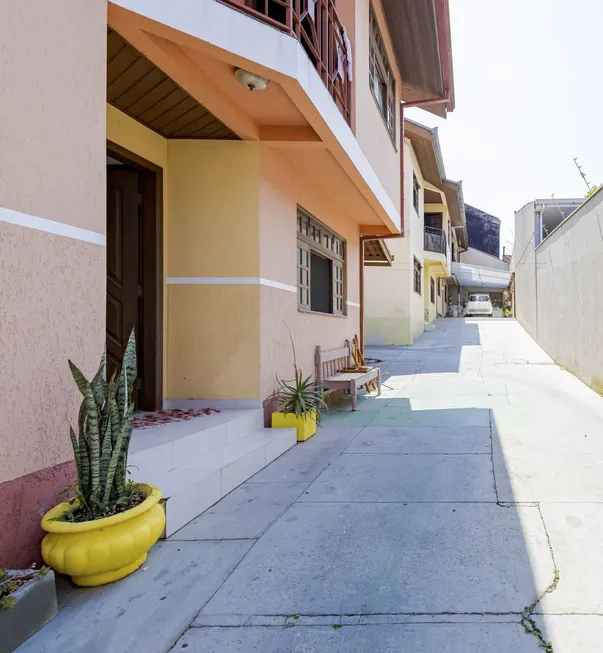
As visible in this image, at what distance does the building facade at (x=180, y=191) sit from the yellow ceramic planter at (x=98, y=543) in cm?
24

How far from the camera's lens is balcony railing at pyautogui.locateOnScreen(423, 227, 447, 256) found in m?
22.6

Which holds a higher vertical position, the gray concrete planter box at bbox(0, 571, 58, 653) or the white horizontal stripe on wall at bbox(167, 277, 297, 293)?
the white horizontal stripe on wall at bbox(167, 277, 297, 293)

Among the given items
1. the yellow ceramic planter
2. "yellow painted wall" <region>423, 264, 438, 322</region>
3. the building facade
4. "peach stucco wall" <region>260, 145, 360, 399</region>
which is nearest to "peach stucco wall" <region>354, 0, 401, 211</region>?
the building facade

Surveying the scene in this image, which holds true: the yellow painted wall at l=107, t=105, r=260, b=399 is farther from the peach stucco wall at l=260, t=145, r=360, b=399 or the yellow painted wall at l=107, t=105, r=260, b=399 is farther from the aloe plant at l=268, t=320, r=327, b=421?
the aloe plant at l=268, t=320, r=327, b=421

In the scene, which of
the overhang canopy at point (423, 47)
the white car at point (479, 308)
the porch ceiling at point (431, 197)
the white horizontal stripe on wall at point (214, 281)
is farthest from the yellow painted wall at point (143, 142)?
the white car at point (479, 308)

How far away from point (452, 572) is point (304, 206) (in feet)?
18.3

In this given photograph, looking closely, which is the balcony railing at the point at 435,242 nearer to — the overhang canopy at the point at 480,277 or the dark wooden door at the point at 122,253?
the overhang canopy at the point at 480,277

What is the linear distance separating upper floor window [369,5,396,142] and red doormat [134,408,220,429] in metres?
5.88

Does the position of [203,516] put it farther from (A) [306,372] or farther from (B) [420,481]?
(A) [306,372]

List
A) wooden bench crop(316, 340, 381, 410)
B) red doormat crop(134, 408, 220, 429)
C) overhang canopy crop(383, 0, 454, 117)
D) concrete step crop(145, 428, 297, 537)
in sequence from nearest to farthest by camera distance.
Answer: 1. concrete step crop(145, 428, 297, 537)
2. red doormat crop(134, 408, 220, 429)
3. wooden bench crop(316, 340, 381, 410)
4. overhang canopy crop(383, 0, 454, 117)

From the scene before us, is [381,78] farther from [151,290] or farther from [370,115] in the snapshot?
[151,290]

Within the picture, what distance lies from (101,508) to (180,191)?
395 cm

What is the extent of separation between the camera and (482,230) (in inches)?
1647

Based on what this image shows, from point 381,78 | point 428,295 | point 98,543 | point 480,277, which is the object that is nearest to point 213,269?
point 98,543
